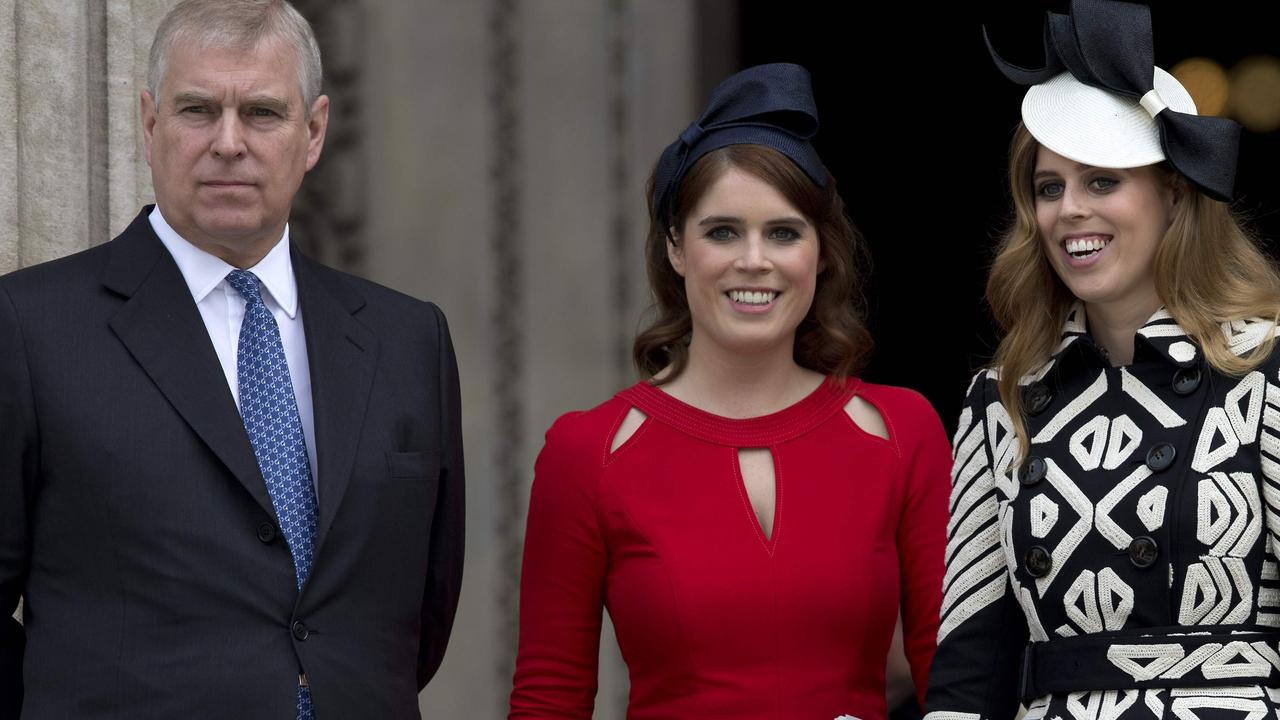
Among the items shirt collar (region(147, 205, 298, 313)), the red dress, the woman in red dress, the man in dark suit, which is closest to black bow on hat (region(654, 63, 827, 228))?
the woman in red dress

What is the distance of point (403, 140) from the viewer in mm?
4871

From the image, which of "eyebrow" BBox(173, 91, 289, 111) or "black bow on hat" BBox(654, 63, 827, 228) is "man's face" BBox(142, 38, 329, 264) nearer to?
"eyebrow" BBox(173, 91, 289, 111)

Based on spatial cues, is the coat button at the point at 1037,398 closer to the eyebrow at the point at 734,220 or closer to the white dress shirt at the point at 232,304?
the eyebrow at the point at 734,220

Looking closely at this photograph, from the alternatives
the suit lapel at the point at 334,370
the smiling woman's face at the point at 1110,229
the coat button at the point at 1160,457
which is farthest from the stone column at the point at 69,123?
the coat button at the point at 1160,457

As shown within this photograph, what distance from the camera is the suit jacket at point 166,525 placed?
2.58m

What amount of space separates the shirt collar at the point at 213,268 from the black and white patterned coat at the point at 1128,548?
106 centimetres

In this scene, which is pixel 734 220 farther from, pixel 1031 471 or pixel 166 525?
pixel 166 525

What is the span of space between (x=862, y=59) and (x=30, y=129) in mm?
3710

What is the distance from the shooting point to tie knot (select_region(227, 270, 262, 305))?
2809 millimetres

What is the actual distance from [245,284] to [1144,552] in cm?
132

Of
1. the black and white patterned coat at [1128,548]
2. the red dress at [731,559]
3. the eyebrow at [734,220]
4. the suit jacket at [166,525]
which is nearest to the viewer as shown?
the black and white patterned coat at [1128,548]

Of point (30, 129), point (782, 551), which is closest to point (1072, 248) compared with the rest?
point (782, 551)

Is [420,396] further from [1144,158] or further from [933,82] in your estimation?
[933,82]

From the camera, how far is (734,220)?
10.5 feet
